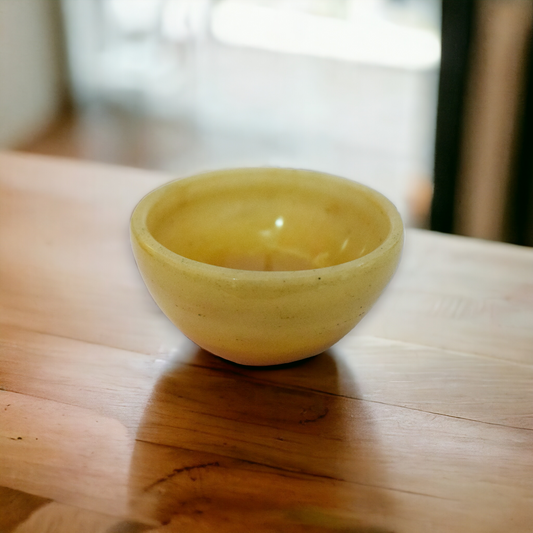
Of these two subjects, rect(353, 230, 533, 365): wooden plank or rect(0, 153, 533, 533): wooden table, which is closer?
rect(0, 153, 533, 533): wooden table

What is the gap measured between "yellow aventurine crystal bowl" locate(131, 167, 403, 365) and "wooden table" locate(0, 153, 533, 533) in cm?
6

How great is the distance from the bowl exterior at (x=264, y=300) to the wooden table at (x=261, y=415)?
65mm

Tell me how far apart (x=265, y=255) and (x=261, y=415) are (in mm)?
219

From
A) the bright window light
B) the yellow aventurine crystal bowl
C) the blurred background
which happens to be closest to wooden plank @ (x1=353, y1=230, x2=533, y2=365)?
the yellow aventurine crystal bowl

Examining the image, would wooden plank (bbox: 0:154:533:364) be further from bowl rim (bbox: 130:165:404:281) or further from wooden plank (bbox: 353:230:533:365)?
bowl rim (bbox: 130:165:404:281)

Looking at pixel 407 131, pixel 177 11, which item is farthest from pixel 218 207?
pixel 177 11

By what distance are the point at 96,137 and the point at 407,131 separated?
1.39 meters

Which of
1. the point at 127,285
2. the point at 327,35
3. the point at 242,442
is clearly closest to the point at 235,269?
the point at 242,442

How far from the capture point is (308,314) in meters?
0.47

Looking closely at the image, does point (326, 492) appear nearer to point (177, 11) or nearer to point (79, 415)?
point (79, 415)

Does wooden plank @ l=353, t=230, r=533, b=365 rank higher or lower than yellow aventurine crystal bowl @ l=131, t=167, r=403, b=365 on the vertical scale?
lower

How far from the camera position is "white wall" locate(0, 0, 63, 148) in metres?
2.54

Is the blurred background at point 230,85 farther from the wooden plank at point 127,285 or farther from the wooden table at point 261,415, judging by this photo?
the wooden table at point 261,415

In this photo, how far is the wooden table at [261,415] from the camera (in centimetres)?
43
